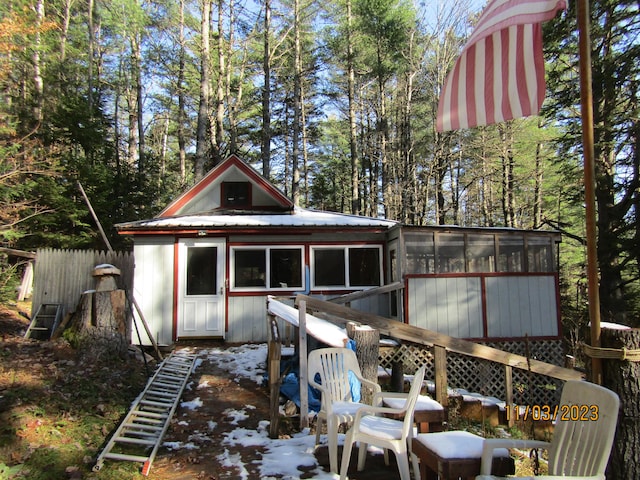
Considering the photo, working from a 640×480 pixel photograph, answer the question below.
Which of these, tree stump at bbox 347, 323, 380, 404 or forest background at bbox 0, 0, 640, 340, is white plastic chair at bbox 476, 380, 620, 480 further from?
forest background at bbox 0, 0, 640, 340

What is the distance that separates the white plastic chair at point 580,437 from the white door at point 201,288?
25.4ft

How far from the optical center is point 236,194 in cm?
1108

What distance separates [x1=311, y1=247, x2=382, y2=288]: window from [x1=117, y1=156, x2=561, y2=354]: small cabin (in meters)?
0.02

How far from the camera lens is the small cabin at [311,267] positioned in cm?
841

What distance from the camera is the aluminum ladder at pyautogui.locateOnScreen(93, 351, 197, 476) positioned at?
13.1 ft

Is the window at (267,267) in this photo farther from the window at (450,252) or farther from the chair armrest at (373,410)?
the chair armrest at (373,410)

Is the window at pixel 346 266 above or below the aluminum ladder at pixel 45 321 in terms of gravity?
above

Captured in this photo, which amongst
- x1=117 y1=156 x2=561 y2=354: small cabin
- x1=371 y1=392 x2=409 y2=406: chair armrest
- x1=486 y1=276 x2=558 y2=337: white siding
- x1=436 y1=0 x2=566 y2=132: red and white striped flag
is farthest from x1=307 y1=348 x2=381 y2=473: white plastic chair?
x1=486 y1=276 x2=558 y2=337: white siding

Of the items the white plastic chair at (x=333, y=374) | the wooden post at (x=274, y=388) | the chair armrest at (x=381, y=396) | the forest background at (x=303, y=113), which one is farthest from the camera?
the forest background at (x=303, y=113)

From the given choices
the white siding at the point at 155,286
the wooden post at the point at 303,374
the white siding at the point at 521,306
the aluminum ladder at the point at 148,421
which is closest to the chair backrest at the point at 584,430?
the wooden post at the point at 303,374

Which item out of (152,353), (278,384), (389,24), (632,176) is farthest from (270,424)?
(389,24)

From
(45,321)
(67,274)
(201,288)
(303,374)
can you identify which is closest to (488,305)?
(303,374)

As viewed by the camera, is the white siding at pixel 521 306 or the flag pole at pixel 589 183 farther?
the white siding at pixel 521 306

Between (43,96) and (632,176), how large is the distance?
63.6 feet
